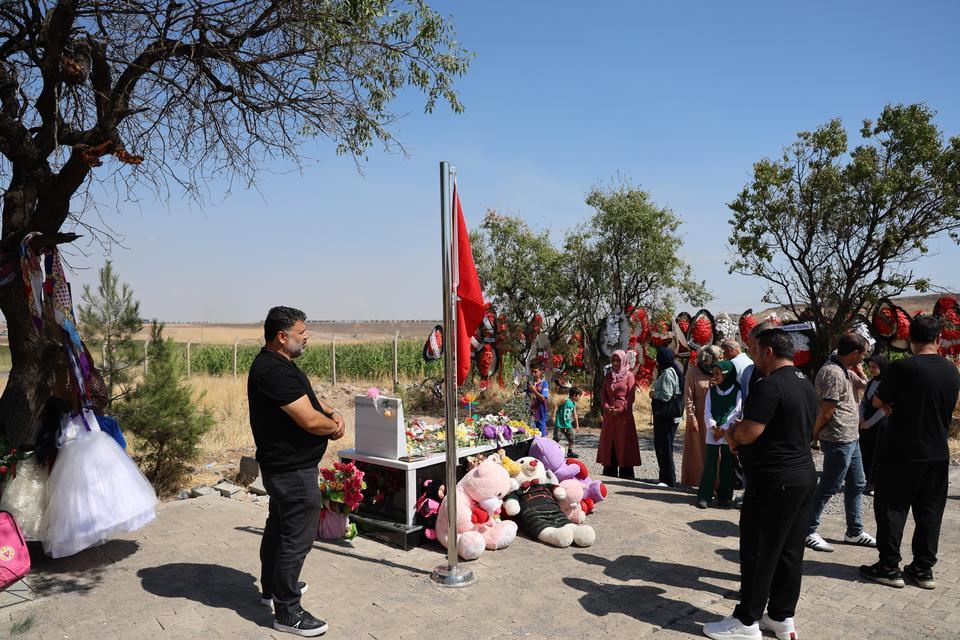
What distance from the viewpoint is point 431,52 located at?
21.5ft

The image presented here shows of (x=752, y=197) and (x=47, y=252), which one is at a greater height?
(x=752, y=197)

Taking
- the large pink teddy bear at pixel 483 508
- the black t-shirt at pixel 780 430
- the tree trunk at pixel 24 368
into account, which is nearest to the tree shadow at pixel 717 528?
the large pink teddy bear at pixel 483 508

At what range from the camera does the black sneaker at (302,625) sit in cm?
401

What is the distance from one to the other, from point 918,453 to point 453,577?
11.3 ft

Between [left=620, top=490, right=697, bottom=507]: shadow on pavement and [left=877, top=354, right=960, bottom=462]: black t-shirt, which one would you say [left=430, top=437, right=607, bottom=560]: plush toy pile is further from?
[left=877, top=354, right=960, bottom=462]: black t-shirt

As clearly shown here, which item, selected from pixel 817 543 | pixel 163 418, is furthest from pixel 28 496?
pixel 817 543

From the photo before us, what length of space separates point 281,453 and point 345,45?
4.01 metres

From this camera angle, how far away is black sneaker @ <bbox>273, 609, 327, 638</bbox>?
4012 mm

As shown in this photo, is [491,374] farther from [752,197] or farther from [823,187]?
[823,187]

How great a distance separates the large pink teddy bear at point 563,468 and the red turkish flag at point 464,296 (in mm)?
2002

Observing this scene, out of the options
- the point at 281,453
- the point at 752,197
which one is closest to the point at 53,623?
the point at 281,453

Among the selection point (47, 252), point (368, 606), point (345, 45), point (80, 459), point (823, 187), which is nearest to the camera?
point (368, 606)

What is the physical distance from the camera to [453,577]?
4.86 meters

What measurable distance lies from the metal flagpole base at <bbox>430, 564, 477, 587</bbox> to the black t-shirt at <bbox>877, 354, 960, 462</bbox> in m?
3.22
